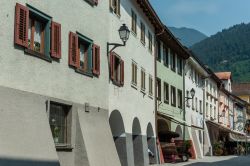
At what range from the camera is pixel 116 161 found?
19875mm

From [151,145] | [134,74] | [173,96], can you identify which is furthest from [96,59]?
[173,96]

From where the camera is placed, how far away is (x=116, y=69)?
23.2 m

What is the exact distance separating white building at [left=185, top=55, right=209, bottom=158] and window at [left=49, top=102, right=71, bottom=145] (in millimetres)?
25226

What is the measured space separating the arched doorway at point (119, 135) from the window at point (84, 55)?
14.3ft

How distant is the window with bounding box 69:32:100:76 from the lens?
57.4 ft

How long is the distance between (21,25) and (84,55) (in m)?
5.39

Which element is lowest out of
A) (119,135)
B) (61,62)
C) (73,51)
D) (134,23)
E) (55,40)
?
(119,135)

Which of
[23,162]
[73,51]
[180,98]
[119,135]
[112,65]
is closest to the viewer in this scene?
[23,162]

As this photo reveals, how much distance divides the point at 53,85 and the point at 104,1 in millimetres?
6261

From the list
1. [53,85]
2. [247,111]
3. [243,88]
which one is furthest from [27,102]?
[243,88]

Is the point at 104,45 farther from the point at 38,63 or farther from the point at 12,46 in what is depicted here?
the point at 12,46

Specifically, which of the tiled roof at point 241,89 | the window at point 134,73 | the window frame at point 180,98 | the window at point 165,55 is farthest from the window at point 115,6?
the tiled roof at point 241,89

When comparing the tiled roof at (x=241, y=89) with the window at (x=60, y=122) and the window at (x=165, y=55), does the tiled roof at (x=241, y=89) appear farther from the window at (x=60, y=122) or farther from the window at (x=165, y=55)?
the window at (x=60, y=122)

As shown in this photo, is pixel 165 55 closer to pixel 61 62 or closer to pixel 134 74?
pixel 134 74
